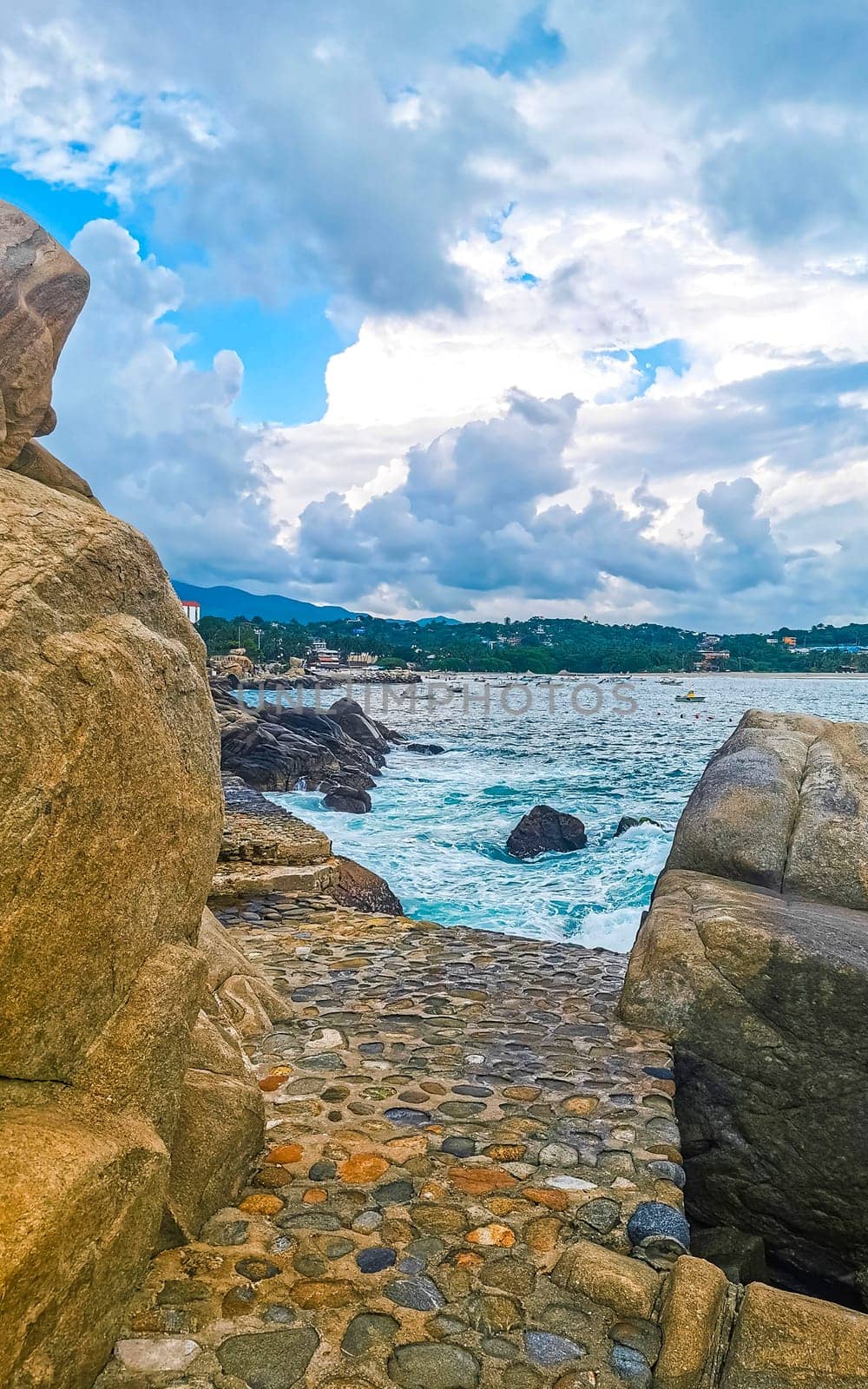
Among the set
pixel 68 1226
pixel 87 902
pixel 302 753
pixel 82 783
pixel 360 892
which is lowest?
pixel 302 753

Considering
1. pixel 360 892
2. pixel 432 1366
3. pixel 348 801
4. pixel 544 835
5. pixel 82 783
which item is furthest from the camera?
pixel 348 801

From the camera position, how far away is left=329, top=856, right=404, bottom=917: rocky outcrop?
10898 millimetres

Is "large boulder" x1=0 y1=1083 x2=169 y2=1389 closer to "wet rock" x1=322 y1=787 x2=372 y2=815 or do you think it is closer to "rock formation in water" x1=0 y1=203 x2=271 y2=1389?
"rock formation in water" x1=0 y1=203 x2=271 y2=1389

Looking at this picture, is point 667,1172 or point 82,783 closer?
point 82,783

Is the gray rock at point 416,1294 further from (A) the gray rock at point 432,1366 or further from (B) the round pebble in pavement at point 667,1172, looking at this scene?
(B) the round pebble in pavement at point 667,1172

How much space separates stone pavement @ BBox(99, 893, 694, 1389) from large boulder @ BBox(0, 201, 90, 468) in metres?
3.42

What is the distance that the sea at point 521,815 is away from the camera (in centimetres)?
1584

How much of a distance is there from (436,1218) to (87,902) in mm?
2137

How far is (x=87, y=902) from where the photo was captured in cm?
292

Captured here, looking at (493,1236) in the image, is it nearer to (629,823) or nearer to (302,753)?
(629,823)

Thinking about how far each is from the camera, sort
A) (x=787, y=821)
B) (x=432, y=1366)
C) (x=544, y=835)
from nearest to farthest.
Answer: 1. (x=432, y=1366)
2. (x=787, y=821)
3. (x=544, y=835)

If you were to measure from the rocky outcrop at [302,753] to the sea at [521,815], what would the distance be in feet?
2.47

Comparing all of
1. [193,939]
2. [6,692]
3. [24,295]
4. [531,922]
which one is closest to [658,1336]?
[193,939]

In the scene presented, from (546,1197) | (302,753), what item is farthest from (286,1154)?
(302,753)
